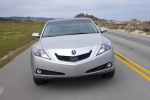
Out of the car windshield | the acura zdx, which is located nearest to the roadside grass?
the car windshield

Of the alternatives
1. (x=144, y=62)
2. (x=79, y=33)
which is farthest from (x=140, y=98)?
(x=144, y=62)

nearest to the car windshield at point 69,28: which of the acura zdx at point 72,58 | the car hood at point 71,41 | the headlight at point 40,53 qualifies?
the car hood at point 71,41

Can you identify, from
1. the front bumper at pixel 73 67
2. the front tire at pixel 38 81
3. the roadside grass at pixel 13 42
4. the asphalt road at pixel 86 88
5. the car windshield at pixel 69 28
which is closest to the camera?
the asphalt road at pixel 86 88

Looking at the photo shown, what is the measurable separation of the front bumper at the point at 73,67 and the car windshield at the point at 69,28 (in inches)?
65.5

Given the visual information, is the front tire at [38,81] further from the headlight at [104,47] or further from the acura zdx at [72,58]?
the headlight at [104,47]

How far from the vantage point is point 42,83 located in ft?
25.6

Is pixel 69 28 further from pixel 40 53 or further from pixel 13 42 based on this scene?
pixel 13 42

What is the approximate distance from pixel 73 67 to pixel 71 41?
0.95 m

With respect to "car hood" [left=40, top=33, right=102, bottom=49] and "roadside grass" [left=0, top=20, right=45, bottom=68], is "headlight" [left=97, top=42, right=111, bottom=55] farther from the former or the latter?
"roadside grass" [left=0, top=20, right=45, bottom=68]

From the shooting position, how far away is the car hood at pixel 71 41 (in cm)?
705

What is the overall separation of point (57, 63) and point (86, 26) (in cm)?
253

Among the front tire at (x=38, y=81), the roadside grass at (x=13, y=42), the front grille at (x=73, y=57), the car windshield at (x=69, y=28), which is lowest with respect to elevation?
the roadside grass at (x=13, y=42)

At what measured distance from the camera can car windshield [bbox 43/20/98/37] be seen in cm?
867

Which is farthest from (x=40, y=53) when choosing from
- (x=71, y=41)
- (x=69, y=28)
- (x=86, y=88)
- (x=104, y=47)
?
(x=69, y=28)
